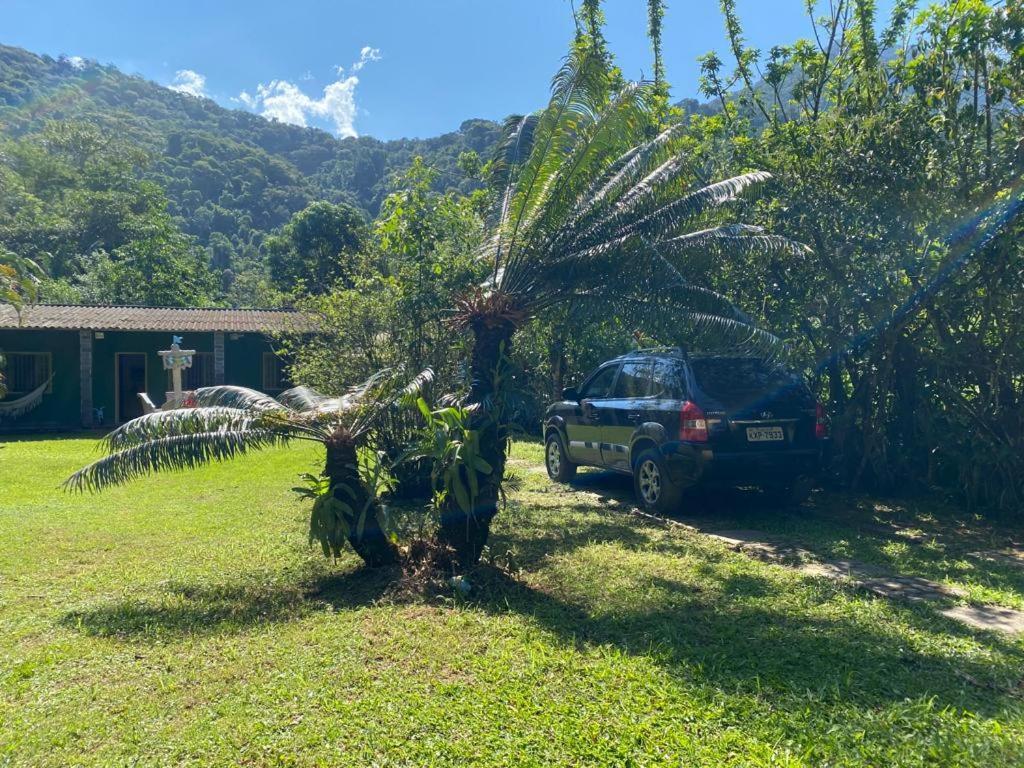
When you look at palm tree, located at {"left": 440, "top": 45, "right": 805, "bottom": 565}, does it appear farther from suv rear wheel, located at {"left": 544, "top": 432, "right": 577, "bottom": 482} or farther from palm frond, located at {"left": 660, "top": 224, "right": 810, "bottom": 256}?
suv rear wheel, located at {"left": 544, "top": 432, "right": 577, "bottom": 482}

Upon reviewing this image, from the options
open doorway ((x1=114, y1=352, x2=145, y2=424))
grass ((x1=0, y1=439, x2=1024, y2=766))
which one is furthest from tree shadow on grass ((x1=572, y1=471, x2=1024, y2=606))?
open doorway ((x1=114, y1=352, x2=145, y2=424))

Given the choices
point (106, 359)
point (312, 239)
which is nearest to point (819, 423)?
point (106, 359)

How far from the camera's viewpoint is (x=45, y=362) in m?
18.5

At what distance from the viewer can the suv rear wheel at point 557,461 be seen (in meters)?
10.1

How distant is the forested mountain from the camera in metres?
65.2

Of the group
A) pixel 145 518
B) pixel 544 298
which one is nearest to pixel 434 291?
pixel 544 298

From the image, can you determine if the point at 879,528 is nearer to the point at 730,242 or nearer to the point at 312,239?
the point at 730,242

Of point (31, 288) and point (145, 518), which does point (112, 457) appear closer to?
point (145, 518)

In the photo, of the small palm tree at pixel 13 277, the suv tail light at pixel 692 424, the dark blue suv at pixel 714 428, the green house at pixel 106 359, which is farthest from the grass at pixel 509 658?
the green house at pixel 106 359

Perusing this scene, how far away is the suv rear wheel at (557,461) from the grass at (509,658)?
324 cm

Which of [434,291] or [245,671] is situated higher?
[434,291]

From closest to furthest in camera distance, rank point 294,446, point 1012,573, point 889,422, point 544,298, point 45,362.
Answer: point 1012,573 < point 544,298 < point 889,422 < point 294,446 < point 45,362

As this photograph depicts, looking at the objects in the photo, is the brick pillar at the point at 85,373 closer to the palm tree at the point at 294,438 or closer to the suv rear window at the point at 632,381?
the palm tree at the point at 294,438

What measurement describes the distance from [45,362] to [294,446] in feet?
29.1
